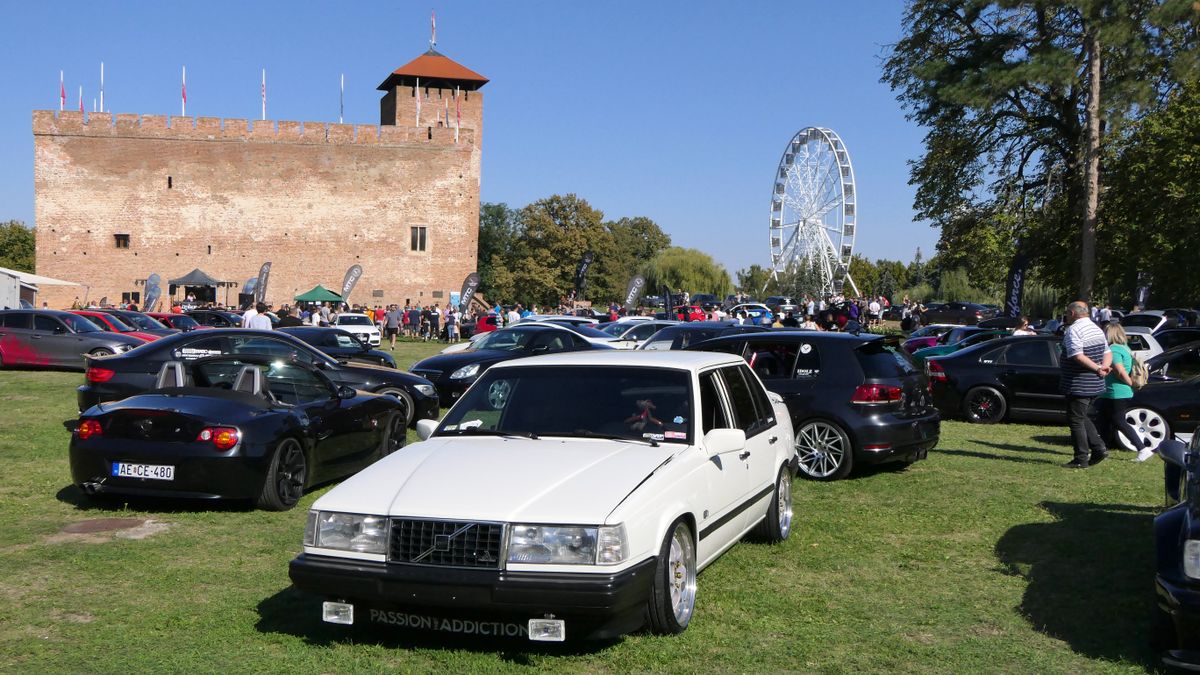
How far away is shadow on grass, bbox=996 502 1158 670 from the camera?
18.4ft

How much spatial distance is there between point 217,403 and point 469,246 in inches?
2418

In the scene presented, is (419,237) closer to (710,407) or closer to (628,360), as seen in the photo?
(628,360)

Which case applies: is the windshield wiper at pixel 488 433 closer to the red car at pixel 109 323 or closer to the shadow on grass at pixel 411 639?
the shadow on grass at pixel 411 639

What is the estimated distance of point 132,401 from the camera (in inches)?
338

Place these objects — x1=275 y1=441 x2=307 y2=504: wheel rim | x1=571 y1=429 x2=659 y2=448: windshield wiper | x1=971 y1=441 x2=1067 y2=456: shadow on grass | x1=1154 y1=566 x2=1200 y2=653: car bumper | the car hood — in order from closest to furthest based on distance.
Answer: x1=1154 y1=566 x2=1200 y2=653: car bumper → the car hood → x1=571 y1=429 x2=659 y2=448: windshield wiper → x1=275 y1=441 x2=307 y2=504: wheel rim → x1=971 y1=441 x2=1067 y2=456: shadow on grass

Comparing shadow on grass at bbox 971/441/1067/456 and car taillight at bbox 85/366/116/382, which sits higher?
car taillight at bbox 85/366/116/382

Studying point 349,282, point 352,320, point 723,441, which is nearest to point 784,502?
point 723,441

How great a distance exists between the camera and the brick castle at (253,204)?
210 ft

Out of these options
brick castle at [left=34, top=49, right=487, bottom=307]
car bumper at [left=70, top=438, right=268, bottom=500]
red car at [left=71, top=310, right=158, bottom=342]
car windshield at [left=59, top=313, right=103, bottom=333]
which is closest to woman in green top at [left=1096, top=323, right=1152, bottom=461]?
car bumper at [left=70, top=438, right=268, bottom=500]

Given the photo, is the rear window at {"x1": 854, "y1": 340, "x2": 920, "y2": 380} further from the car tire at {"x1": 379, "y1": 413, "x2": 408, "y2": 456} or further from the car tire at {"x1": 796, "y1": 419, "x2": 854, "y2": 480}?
the car tire at {"x1": 379, "y1": 413, "x2": 408, "y2": 456}

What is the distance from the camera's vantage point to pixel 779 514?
301 inches

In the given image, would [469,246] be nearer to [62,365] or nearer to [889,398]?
[62,365]

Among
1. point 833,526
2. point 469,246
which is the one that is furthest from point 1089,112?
point 469,246

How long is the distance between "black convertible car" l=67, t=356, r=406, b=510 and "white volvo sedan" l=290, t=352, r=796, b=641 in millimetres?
2584
